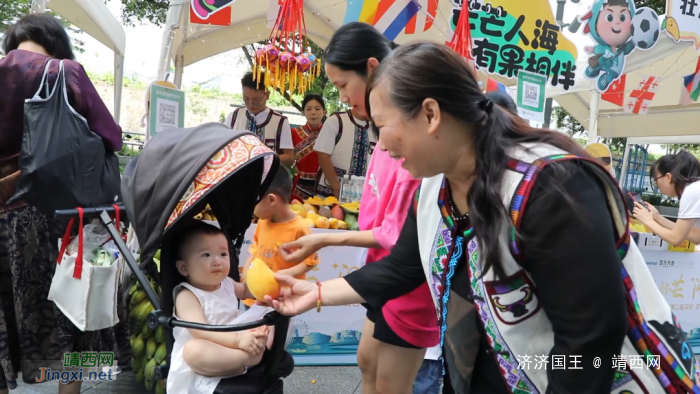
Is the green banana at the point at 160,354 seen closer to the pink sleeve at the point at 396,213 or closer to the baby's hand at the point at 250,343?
the baby's hand at the point at 250,343

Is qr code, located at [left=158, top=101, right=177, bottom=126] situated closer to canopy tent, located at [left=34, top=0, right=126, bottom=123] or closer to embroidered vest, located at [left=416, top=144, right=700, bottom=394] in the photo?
canopy tent, located at [left=34, top=0, right=126, bottom=123]

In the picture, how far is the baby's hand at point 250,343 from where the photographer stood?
82.0 inches

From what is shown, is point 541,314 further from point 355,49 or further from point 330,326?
point 330,326

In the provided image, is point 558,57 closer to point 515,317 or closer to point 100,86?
point 515,317

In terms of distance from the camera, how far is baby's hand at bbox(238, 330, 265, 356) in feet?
6.84

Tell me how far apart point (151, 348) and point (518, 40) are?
196 inches

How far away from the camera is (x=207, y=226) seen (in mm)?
2398

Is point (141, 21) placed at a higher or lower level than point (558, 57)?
higher

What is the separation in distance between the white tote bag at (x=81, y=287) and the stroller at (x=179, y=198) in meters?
0.51

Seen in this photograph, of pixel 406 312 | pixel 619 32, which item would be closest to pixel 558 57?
pixel 619 32

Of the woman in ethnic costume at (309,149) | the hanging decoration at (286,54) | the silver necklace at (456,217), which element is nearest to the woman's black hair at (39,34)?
the hanging decoration at (286,54)

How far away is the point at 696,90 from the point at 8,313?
8963mm

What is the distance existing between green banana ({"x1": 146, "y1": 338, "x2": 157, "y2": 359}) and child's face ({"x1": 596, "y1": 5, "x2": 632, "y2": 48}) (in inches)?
217

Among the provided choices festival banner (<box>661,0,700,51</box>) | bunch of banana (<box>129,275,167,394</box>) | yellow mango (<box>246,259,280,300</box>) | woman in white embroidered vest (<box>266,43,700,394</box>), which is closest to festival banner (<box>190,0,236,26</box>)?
bunch of banana (<box>129,275,167,394</box>)
